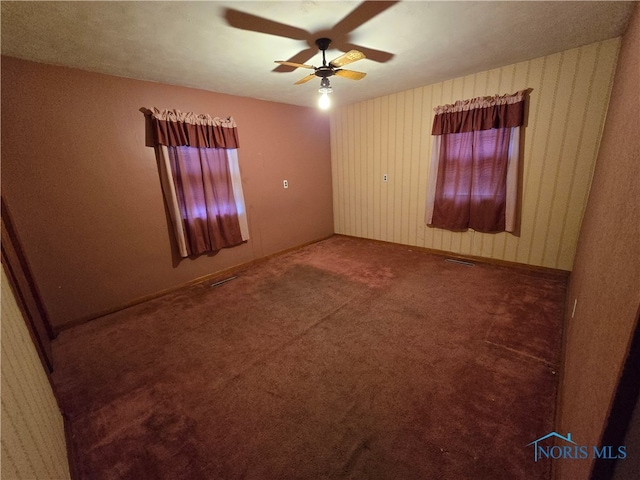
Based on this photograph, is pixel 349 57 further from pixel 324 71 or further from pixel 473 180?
pixel 473 180

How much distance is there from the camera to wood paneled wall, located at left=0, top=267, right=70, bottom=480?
2.27 feet

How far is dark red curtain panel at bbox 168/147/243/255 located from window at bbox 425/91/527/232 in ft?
9.56

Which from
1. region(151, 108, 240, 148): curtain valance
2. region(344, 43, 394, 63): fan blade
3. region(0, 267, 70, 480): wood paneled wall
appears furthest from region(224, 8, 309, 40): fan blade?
region(0, 267, 70, 480): wood paneled wall

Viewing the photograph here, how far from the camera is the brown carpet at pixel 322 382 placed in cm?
131

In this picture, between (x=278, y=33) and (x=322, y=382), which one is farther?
(x=278, y=33)

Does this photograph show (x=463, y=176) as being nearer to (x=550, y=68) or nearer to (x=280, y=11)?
(x=550, y=68)

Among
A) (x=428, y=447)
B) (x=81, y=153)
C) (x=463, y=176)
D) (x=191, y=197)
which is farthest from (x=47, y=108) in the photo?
(x=463, y=176)

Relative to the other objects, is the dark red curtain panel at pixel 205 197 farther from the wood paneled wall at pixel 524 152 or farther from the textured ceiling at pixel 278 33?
the wood paneled wall at pixel 524 152

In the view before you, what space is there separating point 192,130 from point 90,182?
1.18 meters

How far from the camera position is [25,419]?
2.77ft

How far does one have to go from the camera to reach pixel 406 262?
3.79 meters

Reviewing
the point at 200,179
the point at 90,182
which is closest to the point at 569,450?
the point at 200,179

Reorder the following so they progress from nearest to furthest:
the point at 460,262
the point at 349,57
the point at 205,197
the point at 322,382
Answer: the point at 322,382, the point at 349,57, the point at 205,197, the point at 460,262

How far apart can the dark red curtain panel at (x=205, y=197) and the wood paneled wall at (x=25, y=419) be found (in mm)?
2184
